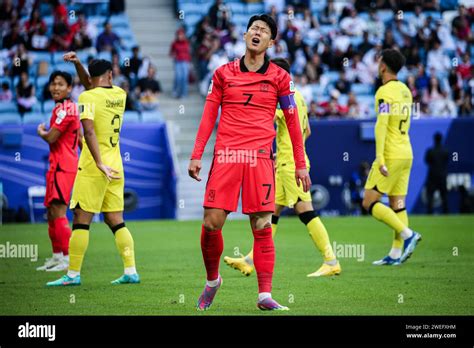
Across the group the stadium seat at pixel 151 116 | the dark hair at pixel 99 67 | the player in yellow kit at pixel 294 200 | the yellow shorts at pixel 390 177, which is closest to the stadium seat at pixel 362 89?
the stadium seat at pixel 151 116

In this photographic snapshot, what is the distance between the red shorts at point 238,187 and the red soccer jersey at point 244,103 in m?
0.14

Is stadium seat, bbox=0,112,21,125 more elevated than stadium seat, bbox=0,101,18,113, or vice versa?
stadium seat, bbox=0,101,18,113

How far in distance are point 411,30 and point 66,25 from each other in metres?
9.56

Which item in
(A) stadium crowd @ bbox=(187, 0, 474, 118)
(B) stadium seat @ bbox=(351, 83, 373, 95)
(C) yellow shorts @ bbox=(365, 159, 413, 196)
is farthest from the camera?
(B) stadium seat @ bbox=(351, 83, 373, 95)

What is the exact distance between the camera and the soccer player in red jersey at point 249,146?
9531 mm

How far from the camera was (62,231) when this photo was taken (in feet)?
45.2

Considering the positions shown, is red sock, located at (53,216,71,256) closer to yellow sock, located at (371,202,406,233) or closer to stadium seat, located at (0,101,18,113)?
yellow sock, located at (371,202,406,233)

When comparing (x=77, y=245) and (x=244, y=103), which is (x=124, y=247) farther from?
(x=244, y=103)

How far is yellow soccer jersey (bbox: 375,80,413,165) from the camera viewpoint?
45.6 feet

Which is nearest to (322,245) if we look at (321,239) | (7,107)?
(321,239)

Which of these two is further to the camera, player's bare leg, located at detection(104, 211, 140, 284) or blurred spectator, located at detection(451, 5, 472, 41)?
blurred spectator, located at detection(451, 5, 472, 41)

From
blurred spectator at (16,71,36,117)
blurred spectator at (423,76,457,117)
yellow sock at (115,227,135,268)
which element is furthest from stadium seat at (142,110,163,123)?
yellow sock at (115,227,135,268)
